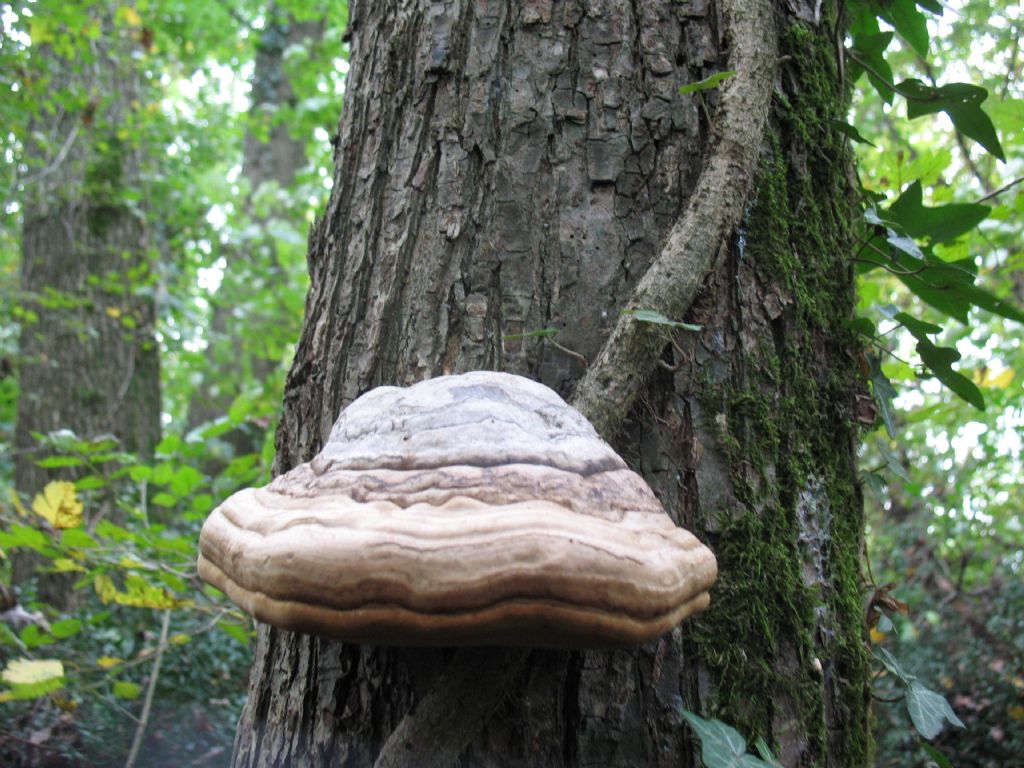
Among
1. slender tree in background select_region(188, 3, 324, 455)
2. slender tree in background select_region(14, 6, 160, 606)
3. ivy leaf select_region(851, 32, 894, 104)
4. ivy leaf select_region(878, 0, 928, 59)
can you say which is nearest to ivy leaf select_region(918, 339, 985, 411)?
ivy leaf select_region(851, 32, 894, 104)

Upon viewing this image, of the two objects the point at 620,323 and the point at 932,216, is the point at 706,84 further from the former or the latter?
the point at 932,216

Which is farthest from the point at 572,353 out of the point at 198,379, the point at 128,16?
the point at 198,379

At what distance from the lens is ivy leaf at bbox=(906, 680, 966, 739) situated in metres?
1.70

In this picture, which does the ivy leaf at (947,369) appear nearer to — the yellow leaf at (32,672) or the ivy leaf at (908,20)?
the ivy leaf at (908,20)

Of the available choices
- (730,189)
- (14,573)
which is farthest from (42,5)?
(730,189)

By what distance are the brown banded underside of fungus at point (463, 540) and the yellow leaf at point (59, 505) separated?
7.20ft

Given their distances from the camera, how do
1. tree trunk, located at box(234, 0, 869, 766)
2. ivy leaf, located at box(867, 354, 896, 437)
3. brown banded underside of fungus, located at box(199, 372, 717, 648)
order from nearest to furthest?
brown banded underside of fungus, located at box(199, 372, 717, 648), tree trunk, located at box(234, 0, 869, 766), ivy leaf, located at box(867, 354, 896, 437)

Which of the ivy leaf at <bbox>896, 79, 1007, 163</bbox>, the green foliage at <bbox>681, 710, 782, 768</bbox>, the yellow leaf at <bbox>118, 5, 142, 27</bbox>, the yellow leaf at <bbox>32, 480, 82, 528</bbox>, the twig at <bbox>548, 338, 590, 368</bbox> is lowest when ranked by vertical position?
the yellow leaf at <bbox>32, 480, 82, 528</bbox>

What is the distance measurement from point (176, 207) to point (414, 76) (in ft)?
25.9

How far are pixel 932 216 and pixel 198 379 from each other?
11.4 m

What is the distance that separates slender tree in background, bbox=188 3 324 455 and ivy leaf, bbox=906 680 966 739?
4692 mm

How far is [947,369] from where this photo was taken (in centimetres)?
197

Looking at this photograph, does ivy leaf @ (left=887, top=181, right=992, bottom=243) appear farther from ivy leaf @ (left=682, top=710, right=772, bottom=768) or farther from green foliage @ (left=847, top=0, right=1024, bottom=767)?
ivy leaf @ (left=682, top=710, right=772, bottom=768)

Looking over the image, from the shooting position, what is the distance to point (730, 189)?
162 cm
